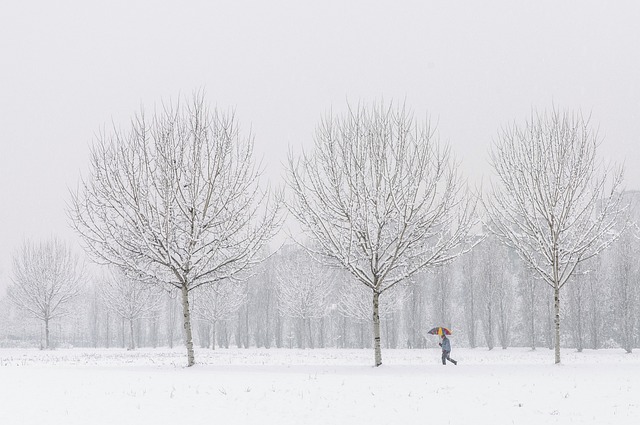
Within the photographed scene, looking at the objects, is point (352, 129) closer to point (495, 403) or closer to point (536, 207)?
point (536, 207)

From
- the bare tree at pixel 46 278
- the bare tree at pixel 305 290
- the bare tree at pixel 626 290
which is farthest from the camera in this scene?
the bare tree at pixel 305 290

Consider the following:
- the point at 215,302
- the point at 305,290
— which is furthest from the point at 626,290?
the point at 215,302

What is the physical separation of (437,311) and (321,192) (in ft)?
116

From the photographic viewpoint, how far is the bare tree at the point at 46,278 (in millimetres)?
43500

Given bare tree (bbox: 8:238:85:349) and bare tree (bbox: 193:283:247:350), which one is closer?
bare tree (bbox: 8:238:85:349)

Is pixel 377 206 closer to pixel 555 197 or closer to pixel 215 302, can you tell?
pixel 555 197

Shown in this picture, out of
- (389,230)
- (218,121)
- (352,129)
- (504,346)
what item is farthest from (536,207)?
(504,346)

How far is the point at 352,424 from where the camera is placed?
33.8ft

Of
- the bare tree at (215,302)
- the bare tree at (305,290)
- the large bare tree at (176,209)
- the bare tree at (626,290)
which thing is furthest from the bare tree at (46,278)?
the bare tree at (626,290)

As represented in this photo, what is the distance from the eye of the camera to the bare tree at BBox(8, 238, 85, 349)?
1713 inches

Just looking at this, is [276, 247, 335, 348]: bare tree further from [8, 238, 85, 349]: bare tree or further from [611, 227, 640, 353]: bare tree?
[611, 227, 640, 353]: bare tree

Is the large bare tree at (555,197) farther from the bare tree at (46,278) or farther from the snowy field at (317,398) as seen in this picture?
the bare tree at (46,278)

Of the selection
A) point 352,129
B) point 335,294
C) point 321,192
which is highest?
point 352,129

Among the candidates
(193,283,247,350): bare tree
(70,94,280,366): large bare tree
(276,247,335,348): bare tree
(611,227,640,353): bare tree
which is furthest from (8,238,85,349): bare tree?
(611,227,640,353): bare tree
